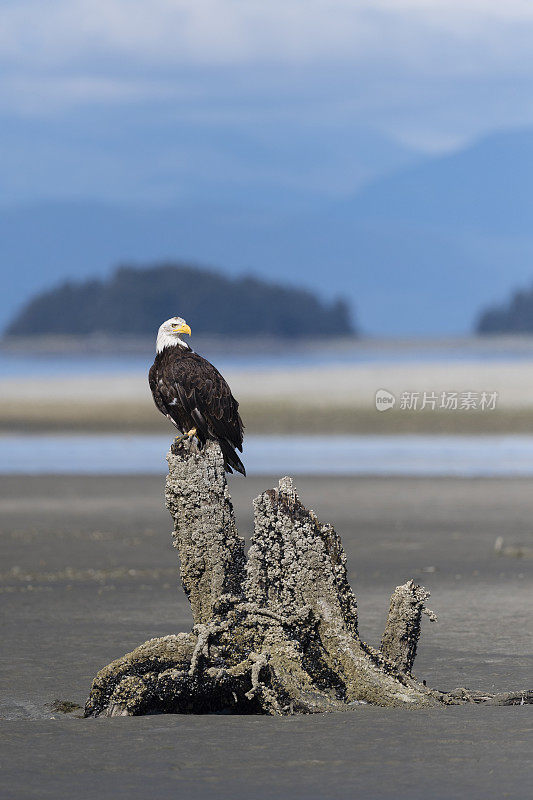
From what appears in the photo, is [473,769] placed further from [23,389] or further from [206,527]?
[23,389]

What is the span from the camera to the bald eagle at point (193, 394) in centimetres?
966

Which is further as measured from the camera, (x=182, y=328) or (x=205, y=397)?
(x=182, y=328)

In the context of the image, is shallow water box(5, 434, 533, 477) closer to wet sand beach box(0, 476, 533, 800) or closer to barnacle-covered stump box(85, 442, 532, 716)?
wet sand beach box(0, 476, 533, 800)

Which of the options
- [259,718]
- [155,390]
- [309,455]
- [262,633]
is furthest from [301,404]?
[259,718]

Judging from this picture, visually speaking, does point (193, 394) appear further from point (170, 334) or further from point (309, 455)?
point (309, 455)

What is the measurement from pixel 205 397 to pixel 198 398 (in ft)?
0.16

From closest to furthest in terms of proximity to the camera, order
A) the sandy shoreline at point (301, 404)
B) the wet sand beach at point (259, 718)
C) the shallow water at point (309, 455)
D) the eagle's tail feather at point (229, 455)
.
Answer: the wet sand beach at point (259, 718) < the eagle's tail feather at point (229, 455) < the shallow water at point (309, 455) < the sandy shoreline at point (301, 404)

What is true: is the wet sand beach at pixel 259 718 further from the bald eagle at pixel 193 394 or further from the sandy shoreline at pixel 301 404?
the sandy shoreline at pixel 301 404

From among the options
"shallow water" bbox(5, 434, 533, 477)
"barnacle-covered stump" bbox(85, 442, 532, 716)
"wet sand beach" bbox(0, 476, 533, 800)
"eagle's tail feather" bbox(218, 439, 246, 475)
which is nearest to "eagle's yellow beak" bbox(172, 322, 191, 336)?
"eagle's tail feather" bbox(218, 439, 246, 475)

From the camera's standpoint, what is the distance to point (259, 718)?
8117 millimetres

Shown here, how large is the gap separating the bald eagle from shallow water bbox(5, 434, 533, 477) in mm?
16648

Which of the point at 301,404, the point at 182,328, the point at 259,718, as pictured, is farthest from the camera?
the point at 301,404

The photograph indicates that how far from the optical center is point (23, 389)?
200ft

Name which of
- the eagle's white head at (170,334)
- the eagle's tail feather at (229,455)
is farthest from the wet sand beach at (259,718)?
the eagle's white head at (170,334)
